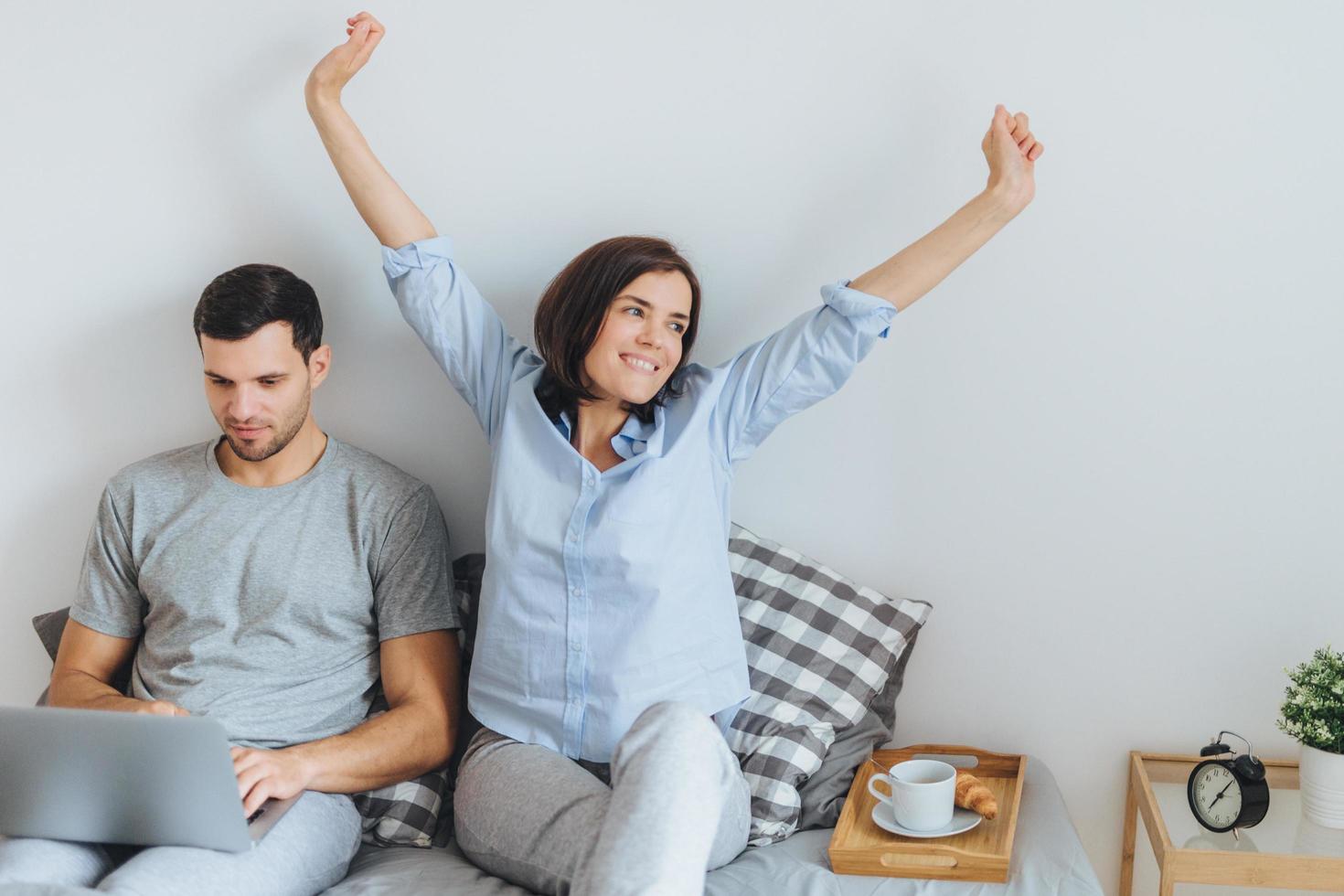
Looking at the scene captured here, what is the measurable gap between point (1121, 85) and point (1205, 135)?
14 cm

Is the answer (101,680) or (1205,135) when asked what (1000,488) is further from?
(101,680)

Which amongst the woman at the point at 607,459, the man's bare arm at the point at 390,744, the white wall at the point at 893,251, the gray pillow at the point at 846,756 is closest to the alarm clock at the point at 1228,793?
the white wall at the point at 893,251

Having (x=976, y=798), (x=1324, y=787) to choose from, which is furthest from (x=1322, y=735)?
(x=976, y=798)

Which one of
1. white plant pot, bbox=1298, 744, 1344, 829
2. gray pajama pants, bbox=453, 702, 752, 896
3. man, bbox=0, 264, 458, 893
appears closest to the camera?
gray pajama pants, bbox=453, 702, 752, 896

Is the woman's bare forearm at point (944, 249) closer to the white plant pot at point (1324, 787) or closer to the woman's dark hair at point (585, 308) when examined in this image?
the woman's dark hair at point (585, 308)

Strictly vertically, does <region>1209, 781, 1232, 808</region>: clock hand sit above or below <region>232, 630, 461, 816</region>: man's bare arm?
below

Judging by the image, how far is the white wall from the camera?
5.72 ft

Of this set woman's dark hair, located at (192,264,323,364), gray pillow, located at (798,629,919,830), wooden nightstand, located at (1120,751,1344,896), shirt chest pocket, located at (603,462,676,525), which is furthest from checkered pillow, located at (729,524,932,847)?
woman's dark hair, located at (192,264,323,364)

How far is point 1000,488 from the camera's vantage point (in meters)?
→ 1.86

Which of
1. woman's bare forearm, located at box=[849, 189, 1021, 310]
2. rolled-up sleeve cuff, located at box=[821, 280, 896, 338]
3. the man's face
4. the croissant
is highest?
woman's bare forearm, located at box=[849, 189, 1021, 310]

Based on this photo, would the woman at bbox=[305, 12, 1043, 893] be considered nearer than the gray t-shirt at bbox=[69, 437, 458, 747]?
Yes

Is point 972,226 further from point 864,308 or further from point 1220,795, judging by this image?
point 1220,795

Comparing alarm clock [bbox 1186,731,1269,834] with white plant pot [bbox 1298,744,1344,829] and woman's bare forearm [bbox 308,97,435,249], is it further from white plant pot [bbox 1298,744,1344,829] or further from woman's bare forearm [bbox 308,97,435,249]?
woman's bare forearm [bbox 308,97,435,249]

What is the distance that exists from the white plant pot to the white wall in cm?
20
